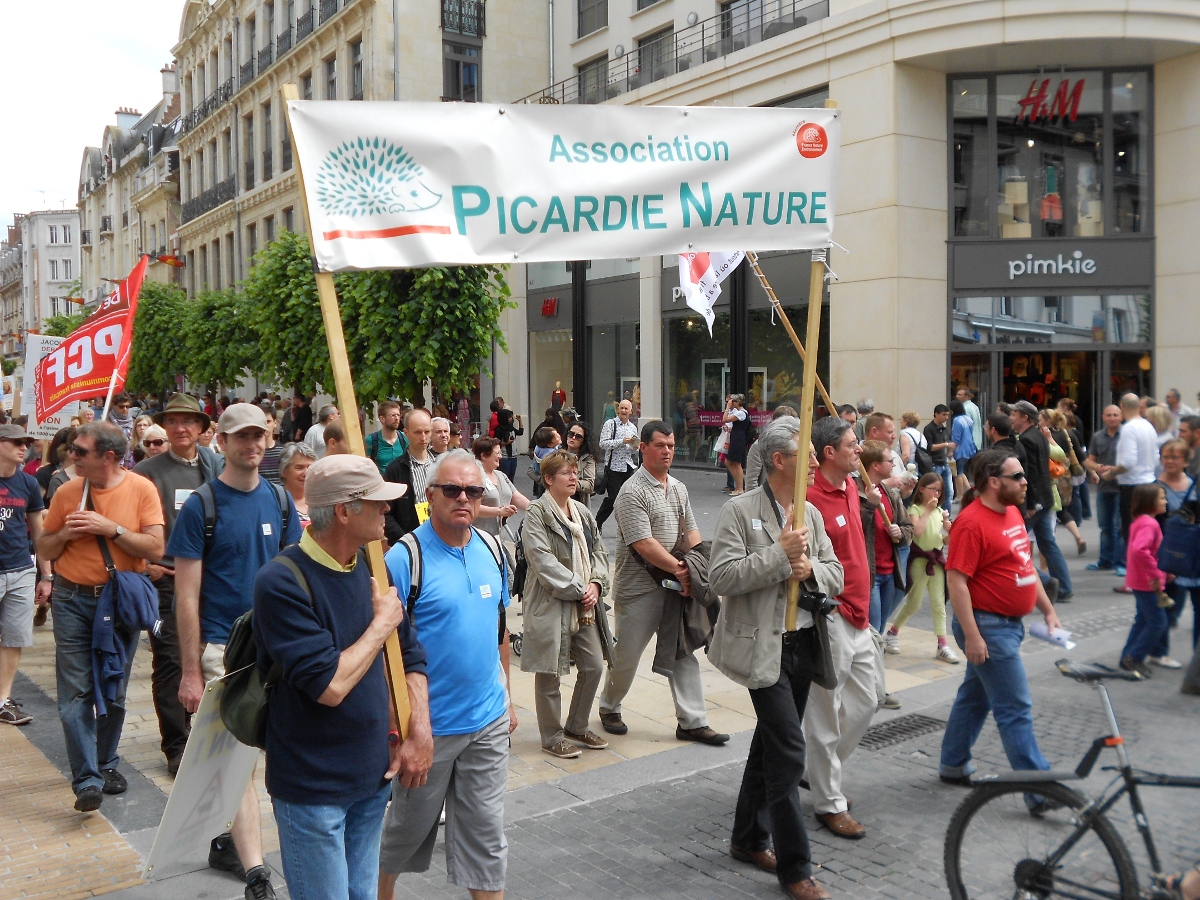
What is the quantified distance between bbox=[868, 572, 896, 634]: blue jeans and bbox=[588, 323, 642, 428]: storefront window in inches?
692

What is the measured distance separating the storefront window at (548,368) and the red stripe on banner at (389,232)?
24460 mm

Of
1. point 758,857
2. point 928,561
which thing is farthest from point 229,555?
point 928,561

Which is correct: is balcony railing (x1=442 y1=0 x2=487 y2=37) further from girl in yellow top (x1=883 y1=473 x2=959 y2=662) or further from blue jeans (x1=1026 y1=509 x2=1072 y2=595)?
girl in yellow top (x1=883 y1=473 x2=959 y2=662)

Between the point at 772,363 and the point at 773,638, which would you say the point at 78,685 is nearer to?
the point at 773,638

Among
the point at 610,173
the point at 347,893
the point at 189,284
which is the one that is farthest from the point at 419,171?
the point at 189,284

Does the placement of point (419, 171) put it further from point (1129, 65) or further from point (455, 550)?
point (1129, 65)

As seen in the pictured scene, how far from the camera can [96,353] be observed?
6984 mm

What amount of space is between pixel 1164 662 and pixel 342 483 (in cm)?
706

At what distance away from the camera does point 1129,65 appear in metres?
19.0

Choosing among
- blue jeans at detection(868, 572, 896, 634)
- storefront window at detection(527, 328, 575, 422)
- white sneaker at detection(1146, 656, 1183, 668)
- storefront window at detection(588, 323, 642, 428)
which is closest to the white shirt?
white sneaker at detection(1146, 656, 1183, 668)

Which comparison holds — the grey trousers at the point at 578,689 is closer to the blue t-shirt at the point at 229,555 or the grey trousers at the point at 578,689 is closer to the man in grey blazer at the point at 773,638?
the man in grey blazer at the point at 773,638

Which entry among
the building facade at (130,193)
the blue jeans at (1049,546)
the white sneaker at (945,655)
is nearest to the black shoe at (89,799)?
the white sneaker at (945,655)

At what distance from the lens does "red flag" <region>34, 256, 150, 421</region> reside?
678 centimetres

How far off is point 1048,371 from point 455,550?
18366 mm
